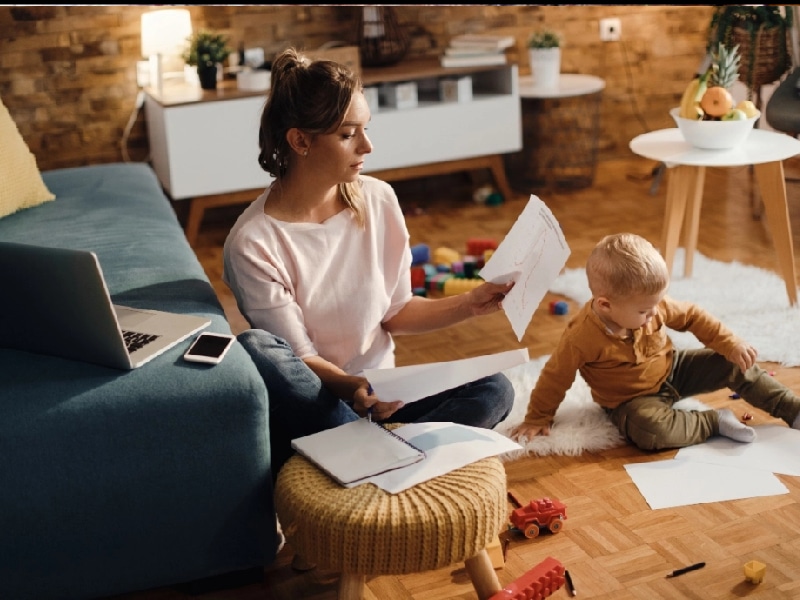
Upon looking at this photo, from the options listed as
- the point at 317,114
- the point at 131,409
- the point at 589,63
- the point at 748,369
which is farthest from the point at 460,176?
the point at 131,409

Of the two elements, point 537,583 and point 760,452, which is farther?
point 760,452

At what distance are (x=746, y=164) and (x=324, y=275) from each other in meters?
1.43

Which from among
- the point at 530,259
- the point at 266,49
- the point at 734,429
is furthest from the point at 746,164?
the point at 266,49

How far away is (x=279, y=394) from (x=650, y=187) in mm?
2983

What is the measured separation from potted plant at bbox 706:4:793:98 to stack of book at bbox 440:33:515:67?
85cm

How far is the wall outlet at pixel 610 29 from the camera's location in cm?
480

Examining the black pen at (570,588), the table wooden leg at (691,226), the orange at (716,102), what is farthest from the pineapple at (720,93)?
the black pen at (570,588)

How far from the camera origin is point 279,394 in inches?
75.8

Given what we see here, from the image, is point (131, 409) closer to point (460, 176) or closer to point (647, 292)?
point (647, 292)

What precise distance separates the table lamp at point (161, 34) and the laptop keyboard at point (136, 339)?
2295 millimetres

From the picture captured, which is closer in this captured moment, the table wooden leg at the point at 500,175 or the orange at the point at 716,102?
the orange at the point at 716,102

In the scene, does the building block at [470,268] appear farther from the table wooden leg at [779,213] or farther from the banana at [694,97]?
the table wooden leg at [779,213]

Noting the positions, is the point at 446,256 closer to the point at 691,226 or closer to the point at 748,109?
the point at 691,226

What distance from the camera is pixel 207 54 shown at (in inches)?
158
